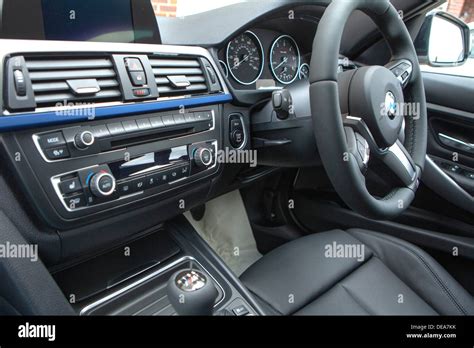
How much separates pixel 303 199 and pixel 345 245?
1.32 feet

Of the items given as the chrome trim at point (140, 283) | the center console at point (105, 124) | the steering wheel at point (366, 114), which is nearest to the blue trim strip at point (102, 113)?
the center console at point (105, 124)

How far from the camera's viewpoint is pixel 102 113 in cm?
83

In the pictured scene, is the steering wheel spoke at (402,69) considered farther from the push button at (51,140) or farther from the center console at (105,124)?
the push button at (51,140)

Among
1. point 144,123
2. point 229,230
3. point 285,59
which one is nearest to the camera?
point 144,123

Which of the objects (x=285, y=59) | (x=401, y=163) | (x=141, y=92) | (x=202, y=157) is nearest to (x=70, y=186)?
(x=141, y=92)

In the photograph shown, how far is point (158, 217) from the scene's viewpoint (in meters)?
1.06

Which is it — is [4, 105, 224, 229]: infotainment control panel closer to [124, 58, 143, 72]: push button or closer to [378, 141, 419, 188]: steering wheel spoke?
[124, 58, 143, 72]: push button

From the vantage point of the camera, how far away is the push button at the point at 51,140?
75 cm

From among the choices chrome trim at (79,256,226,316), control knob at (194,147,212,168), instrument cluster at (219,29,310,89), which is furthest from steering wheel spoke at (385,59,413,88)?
chrome trim at (79,256,226,316)

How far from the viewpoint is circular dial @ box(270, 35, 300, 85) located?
4.81 feet

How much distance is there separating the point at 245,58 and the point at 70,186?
0.77 metres

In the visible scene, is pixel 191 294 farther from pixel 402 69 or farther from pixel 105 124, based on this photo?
pixel 402 69
